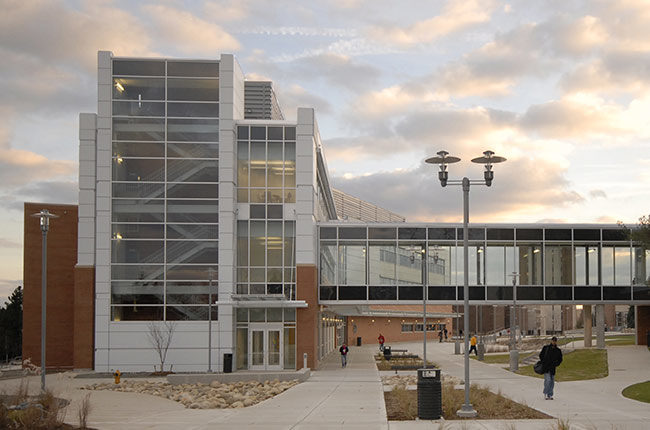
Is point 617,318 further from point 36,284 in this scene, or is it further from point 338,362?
point 36,284

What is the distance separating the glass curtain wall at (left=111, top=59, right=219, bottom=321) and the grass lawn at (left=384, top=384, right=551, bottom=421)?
1908cm

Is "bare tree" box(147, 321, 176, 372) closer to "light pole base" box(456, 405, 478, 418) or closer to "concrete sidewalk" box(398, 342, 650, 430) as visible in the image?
"concrete sidewalk" box(398, 342, 650, 430)

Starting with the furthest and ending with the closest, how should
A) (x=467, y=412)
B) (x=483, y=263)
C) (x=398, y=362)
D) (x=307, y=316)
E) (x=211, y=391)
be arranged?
(x=398, y=362) < (x=483, y=263) < (x=307, y=316) < (x=211, y=391) < (x=467, y=412)

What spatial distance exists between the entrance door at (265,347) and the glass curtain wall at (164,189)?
2556mm

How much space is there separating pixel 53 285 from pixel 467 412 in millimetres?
31840

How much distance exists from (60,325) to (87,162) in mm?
9806

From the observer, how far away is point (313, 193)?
43.5m

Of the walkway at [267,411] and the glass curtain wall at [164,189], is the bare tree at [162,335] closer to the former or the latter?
the glass curtain wall at [164,189]

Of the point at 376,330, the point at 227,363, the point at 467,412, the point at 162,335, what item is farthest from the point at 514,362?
the point at 376,330

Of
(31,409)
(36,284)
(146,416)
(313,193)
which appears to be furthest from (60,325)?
(31,409)

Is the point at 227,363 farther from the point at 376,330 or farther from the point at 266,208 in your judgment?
the point at 376,330

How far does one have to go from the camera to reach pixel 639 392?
1000 inches

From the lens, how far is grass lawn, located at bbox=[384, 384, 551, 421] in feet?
66.8

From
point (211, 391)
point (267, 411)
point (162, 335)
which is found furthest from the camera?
point (162, 335)
